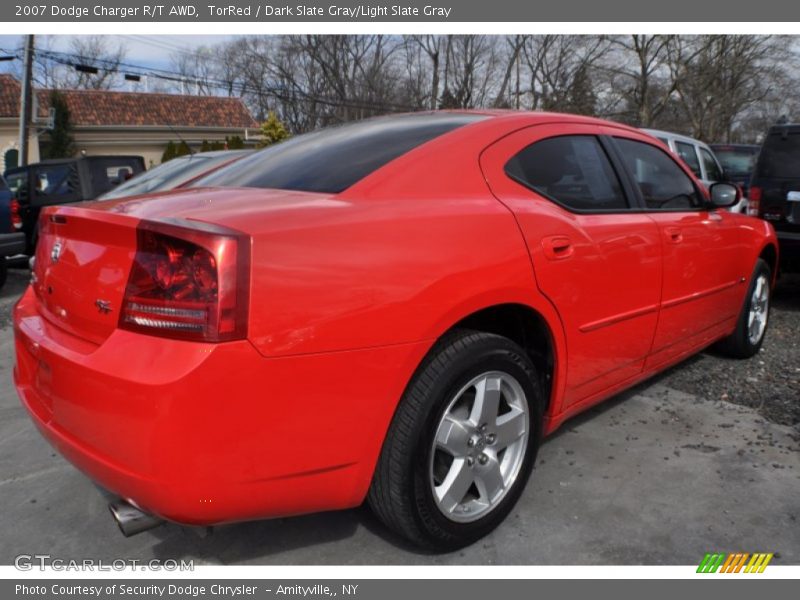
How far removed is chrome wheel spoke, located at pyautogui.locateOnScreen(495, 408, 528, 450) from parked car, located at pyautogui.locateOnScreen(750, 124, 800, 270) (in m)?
4.84

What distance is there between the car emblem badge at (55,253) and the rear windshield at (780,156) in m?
6.29

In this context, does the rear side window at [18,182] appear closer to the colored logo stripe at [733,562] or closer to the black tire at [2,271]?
the black tire at [2,271]

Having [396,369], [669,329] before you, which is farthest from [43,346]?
[669,329]

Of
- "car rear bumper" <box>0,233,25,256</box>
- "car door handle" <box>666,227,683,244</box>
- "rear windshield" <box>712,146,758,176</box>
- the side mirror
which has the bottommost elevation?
"car rear bumper" <box>0,233,25,256</box>

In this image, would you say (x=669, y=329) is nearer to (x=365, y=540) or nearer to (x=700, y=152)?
(x=365, y=540)

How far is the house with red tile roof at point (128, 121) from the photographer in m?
29.4

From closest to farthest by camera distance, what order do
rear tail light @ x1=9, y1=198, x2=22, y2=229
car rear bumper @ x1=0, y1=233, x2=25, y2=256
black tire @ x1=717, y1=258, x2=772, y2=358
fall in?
black tire @ x1=717, y1=258, x2=772, y2=358 → car rear bumper @ x1=0, y1=233, x2=25, y2=256 → rear tail light @ x1=9, y1=198, x2=22, y2=229

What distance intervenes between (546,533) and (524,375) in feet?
2.03

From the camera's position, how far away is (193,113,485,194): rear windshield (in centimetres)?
242

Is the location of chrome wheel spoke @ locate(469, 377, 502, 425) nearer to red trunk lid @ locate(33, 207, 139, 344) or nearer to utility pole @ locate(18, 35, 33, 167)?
red trunk lid @ locate(33, 207, 139, 344)

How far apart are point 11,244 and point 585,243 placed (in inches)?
294

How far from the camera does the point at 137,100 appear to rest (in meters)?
35.5

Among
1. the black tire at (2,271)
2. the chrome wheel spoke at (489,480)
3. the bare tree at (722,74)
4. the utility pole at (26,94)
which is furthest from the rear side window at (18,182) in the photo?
the bare tree at (722,74)

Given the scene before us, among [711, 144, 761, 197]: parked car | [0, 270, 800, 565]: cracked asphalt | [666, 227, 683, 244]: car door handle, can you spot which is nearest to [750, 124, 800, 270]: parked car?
[0, 270, 800, 565]: cracked asphalt
